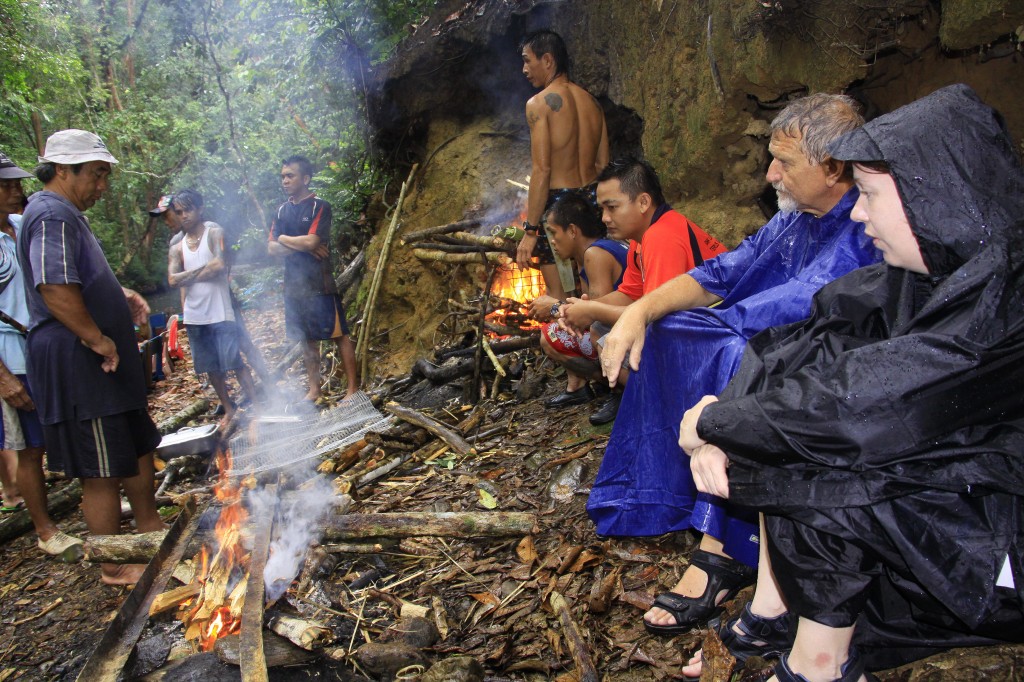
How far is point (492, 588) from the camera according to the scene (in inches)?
135

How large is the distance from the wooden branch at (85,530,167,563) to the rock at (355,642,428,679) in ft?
6.34

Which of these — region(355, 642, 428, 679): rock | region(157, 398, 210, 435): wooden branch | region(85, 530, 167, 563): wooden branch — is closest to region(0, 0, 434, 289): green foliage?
region(157, 398, 210, 435): wooden branch

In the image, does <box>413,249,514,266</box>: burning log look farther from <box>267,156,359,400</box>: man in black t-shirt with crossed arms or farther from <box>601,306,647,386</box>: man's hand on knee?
<box>601,306,647,386</box>: man's hand on knee

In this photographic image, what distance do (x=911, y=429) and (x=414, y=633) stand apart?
7.83 ft

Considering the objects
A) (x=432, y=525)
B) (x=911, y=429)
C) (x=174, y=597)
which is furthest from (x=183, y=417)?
(x=911, y=429)

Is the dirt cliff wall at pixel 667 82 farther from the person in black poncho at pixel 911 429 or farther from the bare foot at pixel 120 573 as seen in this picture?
the bare foot at pixel 120 573

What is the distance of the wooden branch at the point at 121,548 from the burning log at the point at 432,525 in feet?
3.98

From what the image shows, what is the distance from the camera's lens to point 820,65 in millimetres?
4633

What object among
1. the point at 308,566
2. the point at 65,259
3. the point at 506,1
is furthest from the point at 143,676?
the point at 506,1

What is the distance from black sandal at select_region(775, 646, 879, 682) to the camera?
2.01 metres

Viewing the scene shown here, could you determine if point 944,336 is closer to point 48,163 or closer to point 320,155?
point 48,163

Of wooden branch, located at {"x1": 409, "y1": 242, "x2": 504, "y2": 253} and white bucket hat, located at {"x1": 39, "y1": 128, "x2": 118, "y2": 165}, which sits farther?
wooden branch, located at {"x1": 409, "y1": 242, "x2": 504, "y2": 253}

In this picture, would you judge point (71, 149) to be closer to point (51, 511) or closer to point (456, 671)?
point (51, 511)

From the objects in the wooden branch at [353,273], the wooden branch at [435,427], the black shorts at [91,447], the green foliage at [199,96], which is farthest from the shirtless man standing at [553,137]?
the green foliage at [199,96]
